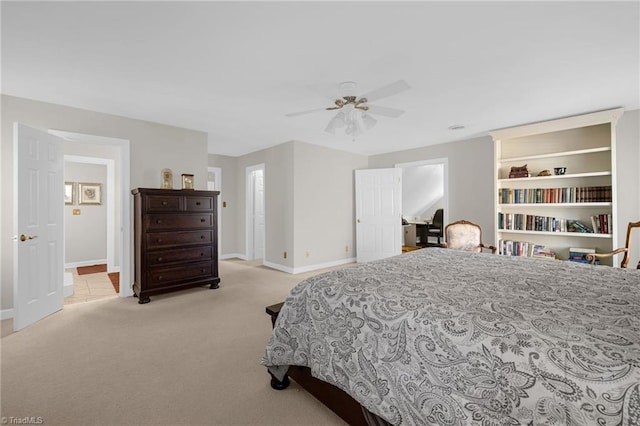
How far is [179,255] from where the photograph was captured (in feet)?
12.7

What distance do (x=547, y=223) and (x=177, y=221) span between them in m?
5.06

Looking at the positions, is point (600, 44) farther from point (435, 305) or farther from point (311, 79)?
point (435, 305)

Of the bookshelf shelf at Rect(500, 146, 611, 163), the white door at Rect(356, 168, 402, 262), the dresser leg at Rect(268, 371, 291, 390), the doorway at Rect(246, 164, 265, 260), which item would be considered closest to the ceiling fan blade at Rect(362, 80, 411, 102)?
the dresser leg at Rect(268, 371, 291, 390)

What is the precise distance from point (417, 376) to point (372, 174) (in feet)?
16.9

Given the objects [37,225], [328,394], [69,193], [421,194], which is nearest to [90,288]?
[37,225]

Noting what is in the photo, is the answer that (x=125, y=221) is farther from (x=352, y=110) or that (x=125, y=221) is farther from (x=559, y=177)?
(x=559, y=177)

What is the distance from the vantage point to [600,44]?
2139 mm

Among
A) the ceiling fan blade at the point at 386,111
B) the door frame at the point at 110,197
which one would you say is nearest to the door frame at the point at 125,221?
the door frame at the point at 110,197

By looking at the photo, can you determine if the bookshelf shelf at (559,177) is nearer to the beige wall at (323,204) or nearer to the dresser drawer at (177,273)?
the beige wall at (323,204)

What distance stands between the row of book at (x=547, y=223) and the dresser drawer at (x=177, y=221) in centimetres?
438

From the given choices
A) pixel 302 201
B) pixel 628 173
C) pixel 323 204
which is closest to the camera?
pixel 628 173

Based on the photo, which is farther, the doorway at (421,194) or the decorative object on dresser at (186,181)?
the doorway at (421,194)

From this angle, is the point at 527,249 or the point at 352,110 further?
the point at 527,249

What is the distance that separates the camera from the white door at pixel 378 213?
5.84m
